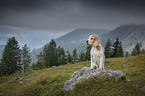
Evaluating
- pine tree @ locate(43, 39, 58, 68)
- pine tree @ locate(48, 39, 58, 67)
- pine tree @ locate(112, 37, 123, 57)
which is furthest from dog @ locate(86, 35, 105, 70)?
pine tree @ locate(112, 37, 123, 57)

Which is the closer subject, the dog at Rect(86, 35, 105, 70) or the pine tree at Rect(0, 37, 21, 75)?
the dog at Rect(86, 35, 105, 70)

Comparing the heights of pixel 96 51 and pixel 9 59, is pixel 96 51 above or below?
above

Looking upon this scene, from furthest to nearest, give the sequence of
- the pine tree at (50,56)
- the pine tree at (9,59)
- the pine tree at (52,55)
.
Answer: the pine tree at (52,55) → the pine tree at (50,56) → the pine tree at (9,59)

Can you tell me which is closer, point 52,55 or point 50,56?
point 50,56

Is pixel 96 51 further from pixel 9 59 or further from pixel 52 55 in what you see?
pixel 52 55

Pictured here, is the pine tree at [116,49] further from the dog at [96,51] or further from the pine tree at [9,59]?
the pine tree at [9,59]

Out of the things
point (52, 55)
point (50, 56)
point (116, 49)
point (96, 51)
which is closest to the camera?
point (96, 51)

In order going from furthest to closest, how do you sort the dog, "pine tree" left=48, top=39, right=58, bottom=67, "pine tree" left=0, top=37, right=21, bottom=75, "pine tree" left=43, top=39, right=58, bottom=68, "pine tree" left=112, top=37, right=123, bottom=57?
"pine tree" left=112, top=37, right=123, bottom=57 → "pine tree" left=48, top=39, right=58, bottom=67 → "pine tree" left=43, top=39, right=58, bottom=68 → "pine tree" left=0, top=37, right=21, bottom=75 → the dog

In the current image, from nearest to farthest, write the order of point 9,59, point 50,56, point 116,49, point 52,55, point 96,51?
1. point 96,51
2. point 9,59
3. point 50,56
4. point 52,55
5. point 116,49

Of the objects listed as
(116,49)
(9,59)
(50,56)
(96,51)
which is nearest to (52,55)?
(50,56)

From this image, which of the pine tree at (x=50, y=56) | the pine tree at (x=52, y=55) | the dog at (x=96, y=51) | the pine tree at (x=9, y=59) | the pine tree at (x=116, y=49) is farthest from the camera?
the pine tree at (x=116, y=49)

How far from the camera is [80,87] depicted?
2777 mm

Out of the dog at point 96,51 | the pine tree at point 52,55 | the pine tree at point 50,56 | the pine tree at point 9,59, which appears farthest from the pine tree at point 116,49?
the pine tree at point 9,59

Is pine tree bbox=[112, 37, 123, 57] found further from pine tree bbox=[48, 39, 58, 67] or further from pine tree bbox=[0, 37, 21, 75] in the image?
pine tree bbox=[0, 37, 21, 75]
